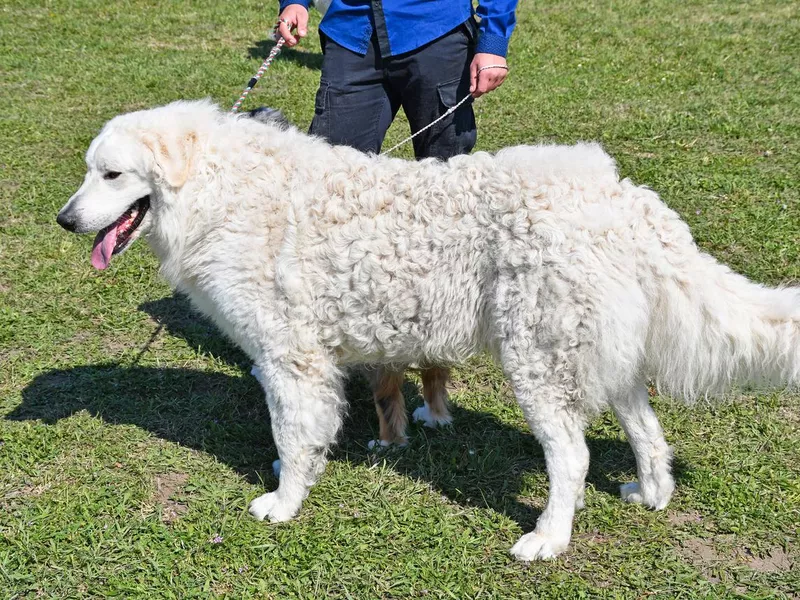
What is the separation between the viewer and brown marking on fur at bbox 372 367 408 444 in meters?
4.14

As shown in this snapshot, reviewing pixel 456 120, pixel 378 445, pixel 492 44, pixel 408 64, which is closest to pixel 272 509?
pixel 378 445

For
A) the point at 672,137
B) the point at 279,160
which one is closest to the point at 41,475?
the point at 279,160

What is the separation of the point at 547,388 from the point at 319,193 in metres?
1.29

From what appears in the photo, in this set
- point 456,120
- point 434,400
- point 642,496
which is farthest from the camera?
point 434,400

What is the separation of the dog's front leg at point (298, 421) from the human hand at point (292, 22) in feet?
6.10

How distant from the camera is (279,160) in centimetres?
369

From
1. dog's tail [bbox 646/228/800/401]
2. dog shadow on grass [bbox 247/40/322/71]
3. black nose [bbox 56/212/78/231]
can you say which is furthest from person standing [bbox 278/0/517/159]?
dog shadow on grass [bbox 247/40/322/71]

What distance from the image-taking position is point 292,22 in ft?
14.4

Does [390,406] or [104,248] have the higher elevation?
[104,248]

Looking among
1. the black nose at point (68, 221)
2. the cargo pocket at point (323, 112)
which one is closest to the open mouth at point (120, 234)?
the black nose at point (68, 221)

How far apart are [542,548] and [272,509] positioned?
4.10ft

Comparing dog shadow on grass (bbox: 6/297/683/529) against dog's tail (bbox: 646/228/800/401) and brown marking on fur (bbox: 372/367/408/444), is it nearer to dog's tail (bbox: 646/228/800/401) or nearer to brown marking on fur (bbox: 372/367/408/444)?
brown marking on fur (bbox: 372/367/408/444)

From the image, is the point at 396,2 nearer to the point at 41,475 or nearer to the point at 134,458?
the point at 134,458

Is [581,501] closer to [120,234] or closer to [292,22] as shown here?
[120,234]
